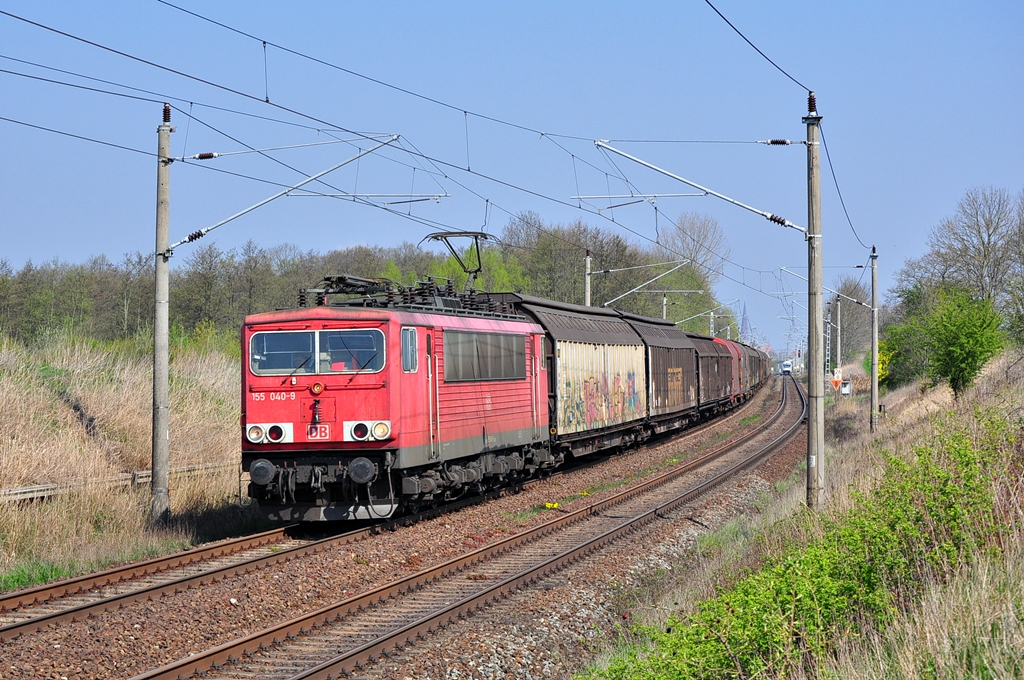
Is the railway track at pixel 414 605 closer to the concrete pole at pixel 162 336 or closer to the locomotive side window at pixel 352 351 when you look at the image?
the locomotive side window at pixel 352 351

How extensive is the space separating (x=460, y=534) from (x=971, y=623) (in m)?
9.25

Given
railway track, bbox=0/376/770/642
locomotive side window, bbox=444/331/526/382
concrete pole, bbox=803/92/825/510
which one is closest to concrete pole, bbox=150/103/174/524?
railway track, bbox=0/376/770/642

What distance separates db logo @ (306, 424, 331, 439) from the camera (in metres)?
13.5

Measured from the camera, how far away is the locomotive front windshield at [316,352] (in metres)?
13.6

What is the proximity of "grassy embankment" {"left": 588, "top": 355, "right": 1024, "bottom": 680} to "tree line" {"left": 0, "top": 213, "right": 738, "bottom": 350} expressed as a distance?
1912 cm

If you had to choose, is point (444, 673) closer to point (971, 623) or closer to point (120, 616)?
point (120, 616)

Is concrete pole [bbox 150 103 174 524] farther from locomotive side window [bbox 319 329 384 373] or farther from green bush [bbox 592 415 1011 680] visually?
green bush [bbox 592 415 1011 680]

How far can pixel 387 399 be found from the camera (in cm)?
1342

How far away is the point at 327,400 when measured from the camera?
13.6 metres

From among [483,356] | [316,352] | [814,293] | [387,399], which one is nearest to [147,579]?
[387,399]

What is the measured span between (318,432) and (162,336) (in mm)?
3180

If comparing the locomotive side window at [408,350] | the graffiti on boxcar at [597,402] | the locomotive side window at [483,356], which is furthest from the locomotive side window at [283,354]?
the graffiti on boxcar at [597,402]

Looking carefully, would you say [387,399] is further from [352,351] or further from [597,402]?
[597,402]

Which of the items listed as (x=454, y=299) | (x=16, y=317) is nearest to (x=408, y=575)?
(x=454, y=299)
